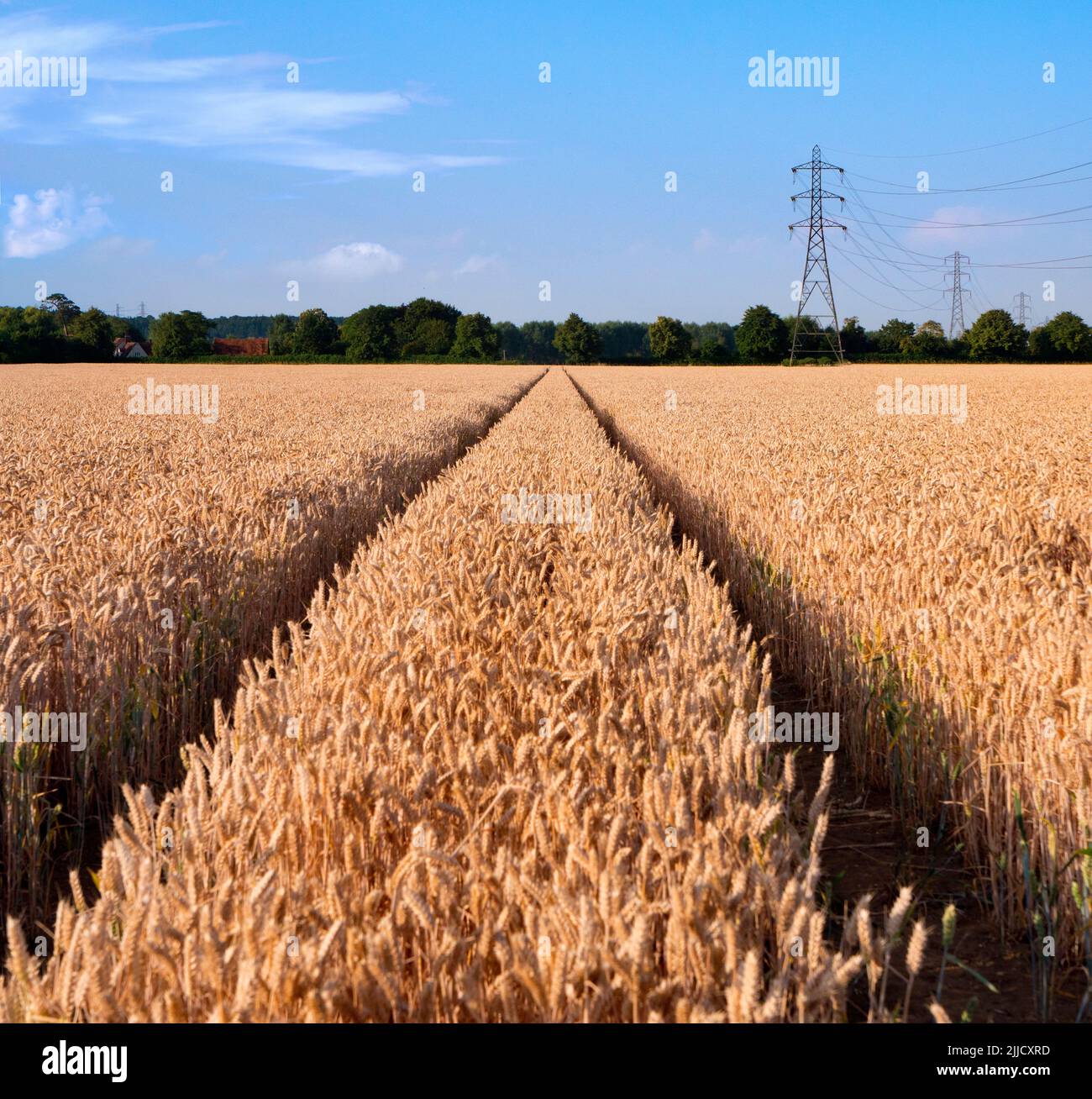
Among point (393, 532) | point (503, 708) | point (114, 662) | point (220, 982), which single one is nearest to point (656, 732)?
point (503, 708)

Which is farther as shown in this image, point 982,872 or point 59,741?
point 59,741

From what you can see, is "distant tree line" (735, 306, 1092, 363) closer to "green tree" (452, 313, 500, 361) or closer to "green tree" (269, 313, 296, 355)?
"green tree" (452, 313, 500, 361)

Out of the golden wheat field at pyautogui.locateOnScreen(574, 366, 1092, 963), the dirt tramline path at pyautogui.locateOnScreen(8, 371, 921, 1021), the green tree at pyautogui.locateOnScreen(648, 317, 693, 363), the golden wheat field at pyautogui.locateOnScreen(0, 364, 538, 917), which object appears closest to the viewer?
the dirt tramline path at pyautogui.locateOnScreen(8, 371, 921, 1021)

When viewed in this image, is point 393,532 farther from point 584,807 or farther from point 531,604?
point 584,807

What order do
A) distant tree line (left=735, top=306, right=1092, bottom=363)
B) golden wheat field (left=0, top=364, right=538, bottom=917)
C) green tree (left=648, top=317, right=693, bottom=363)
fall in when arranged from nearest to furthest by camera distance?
golden wheat field (left=0, top=364, right=538, bottom=917), distant tree line (left=735, top=306, right=1092, bottom=363), green tree (left=648, top=317, right=693, bottom=363)

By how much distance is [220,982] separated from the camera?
167 centimetres

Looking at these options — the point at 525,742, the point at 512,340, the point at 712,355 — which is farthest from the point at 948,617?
the point at 512,340

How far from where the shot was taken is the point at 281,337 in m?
99.9

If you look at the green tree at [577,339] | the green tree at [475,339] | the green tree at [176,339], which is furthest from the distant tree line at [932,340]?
the green tree at [176,339]

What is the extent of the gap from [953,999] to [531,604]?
2409mm

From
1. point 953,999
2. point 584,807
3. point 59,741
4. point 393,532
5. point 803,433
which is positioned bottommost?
point 953,999

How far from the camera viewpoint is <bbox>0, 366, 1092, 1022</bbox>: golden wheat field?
1.72 m

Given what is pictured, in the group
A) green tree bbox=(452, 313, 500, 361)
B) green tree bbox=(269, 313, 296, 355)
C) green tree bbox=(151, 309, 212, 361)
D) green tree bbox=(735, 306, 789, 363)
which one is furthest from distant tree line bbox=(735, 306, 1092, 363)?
green tree bbox=(151, 309, 212, 361)

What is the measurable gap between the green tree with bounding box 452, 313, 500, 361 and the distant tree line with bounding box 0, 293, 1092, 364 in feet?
0.35
